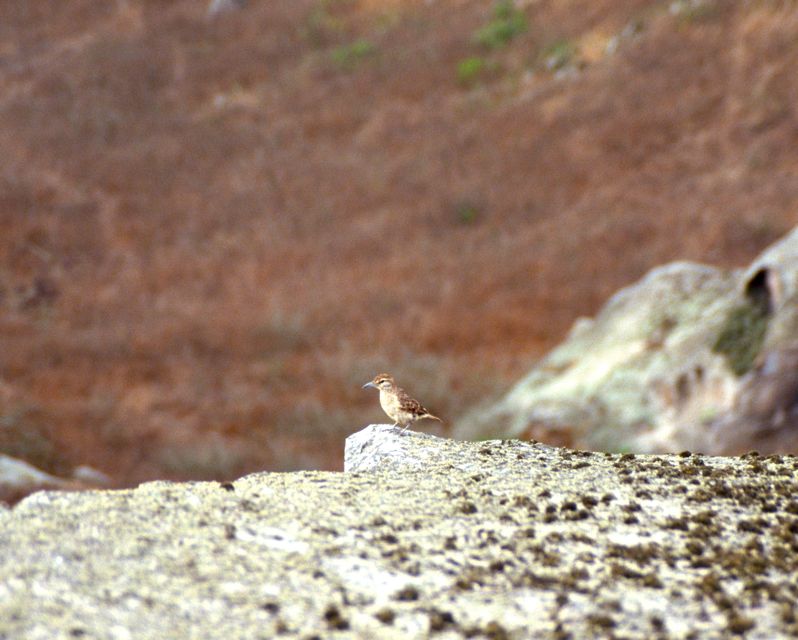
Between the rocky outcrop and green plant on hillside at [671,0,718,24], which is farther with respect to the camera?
green plant on hillside at [671,0,718,24]

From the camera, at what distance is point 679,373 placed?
12.0m

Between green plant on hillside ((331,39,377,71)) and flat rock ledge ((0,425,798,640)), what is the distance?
38.7 meters

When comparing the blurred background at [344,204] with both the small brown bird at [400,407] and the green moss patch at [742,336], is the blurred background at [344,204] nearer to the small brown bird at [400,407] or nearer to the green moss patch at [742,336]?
the green moss patch at [742,336]

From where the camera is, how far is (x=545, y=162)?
30.5 metres

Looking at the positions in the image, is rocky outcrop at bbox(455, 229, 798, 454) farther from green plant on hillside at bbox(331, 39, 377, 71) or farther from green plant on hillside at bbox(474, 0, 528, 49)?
green plant on hillside at bbox(331, 39, 377, 71)

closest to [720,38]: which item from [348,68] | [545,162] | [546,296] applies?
[545,162]

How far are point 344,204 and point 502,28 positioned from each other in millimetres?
12637

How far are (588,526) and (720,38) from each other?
2966 centimetres

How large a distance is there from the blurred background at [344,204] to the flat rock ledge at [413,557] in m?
12.2

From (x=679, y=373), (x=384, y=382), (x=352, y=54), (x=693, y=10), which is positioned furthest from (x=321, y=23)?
(x=384, y=382)

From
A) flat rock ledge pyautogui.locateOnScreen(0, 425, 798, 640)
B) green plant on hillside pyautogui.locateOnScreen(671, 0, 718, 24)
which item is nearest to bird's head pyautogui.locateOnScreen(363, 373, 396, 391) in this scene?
flat rock ledge pyautogui.locateOnScreen(0, 425, 798, 640)

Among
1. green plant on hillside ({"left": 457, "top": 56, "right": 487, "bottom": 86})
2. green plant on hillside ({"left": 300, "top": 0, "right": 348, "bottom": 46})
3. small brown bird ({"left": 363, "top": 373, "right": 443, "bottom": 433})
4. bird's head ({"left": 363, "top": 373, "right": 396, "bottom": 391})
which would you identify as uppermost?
green plant on hillside ({"left": 300, "top": 0, "right": 348, "bottom": 46})

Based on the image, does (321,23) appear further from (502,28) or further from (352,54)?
(502,28)

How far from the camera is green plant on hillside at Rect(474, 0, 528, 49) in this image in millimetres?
39469
